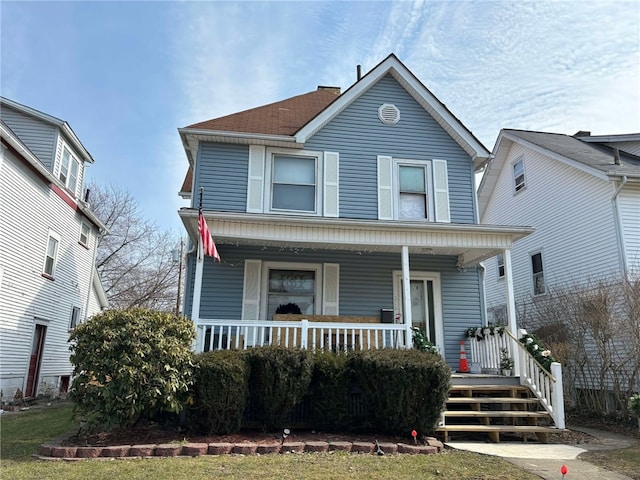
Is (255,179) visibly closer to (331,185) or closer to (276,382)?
(331,185)

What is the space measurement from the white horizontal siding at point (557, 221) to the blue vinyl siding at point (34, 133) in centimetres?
1584

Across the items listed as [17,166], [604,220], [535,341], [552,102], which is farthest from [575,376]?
[17,166]

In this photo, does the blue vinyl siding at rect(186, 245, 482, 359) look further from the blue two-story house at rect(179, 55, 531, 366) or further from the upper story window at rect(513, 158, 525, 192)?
the upper story window at rect(513, 158, 525, 192)

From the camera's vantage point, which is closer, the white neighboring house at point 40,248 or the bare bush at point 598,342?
the bare bush at point 598,342

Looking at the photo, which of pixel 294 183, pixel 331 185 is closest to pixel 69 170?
pixel 294 183

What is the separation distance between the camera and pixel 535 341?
8070 millimetres

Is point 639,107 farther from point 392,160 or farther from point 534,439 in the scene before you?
point 534,439

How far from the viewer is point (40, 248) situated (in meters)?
12.8

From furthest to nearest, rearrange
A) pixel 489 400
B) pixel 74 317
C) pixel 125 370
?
pixel 74 317, pixel 489 400, pixel 125 370

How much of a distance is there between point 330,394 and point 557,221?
10.8 meters

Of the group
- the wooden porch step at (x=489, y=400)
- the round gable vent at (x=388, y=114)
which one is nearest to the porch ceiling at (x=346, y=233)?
the wooden porch step at (x=489, y=400)

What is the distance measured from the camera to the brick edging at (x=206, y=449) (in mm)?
5191

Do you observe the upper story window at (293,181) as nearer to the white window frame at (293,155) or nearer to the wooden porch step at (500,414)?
the white window frame at (293,155)

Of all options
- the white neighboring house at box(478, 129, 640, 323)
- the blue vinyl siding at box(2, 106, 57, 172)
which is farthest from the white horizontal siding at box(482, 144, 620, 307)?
the blue vinyl siding at box(2, 106, 57, 172)
